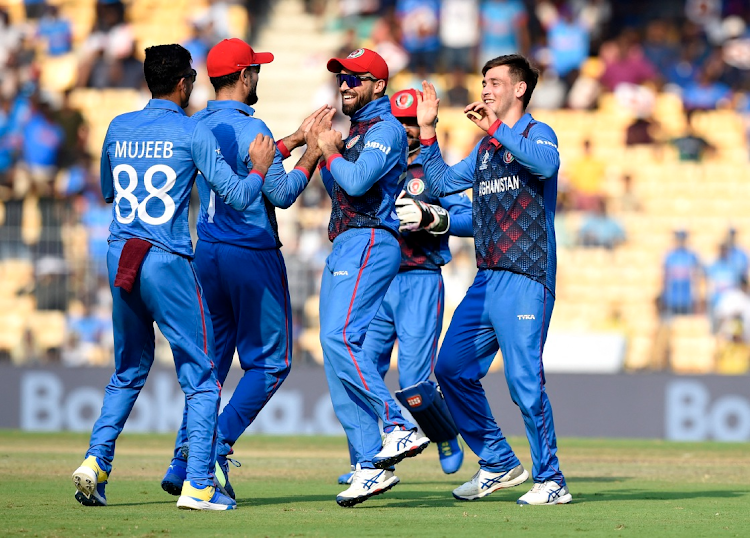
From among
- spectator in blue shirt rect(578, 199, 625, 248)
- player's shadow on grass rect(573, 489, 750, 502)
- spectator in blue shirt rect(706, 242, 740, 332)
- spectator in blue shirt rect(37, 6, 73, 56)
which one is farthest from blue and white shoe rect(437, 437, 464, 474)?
spectator in blue shirt rect(37, 6, 73, 56)

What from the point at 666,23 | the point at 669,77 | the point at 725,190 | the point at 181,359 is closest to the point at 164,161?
the point at 181,359

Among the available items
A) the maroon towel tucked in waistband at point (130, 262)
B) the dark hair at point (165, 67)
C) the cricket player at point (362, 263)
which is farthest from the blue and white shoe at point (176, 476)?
the dark hair at point (165, 67)

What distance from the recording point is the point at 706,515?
688 cm

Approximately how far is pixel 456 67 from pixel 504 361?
13318 millimetres

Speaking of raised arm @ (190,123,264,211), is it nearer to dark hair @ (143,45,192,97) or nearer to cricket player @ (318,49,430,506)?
dark hair @ (143,45,192,97)

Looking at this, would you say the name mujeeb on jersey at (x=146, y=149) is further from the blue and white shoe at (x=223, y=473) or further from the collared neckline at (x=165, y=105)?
the blue and white shoe at (x=223, y=473)

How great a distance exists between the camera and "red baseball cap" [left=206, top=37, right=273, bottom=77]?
7.29 metres

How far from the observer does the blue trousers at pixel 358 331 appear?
698 centimetres

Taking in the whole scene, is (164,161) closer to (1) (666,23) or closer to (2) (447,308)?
(2) (447,308)

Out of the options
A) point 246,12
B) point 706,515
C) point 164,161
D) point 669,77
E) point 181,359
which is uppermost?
point 246,12

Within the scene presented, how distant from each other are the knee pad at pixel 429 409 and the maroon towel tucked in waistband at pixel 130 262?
263 cm

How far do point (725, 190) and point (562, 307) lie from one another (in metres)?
4.38

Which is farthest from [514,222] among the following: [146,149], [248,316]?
[146,149]

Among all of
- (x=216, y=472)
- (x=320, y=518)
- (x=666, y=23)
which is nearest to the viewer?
(x=320, y=518)
